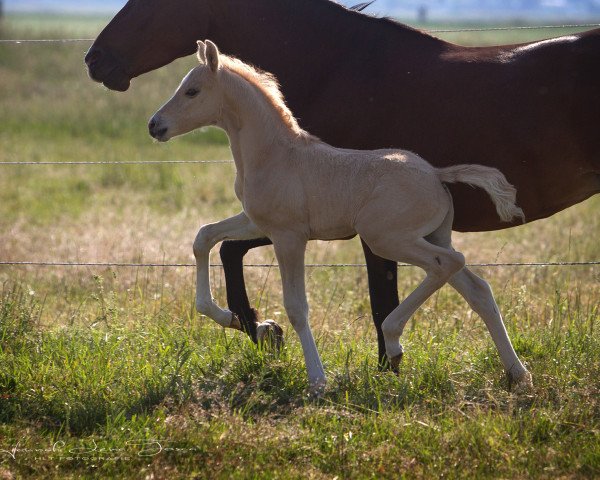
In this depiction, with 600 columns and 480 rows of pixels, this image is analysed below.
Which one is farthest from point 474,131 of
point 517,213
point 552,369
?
point 552,369

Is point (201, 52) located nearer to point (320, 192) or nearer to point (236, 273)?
point (320, 192)

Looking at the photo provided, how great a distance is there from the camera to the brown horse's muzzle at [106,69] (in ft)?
19.0

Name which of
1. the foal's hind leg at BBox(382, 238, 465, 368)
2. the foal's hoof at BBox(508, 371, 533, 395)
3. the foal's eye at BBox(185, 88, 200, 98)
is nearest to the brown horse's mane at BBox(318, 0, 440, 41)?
the foal's eye at BBox(185, 88, 200, 98)

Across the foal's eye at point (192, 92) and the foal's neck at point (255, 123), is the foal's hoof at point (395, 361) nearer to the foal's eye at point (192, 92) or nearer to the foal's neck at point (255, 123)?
the foal's neck at point (255, 123)

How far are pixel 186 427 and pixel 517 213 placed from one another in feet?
6.33

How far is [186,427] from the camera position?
432 cm

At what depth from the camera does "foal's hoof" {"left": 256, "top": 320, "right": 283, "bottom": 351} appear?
5.31 metres

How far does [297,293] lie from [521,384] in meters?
1.24

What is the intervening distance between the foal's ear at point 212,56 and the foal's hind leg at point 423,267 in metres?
1.30

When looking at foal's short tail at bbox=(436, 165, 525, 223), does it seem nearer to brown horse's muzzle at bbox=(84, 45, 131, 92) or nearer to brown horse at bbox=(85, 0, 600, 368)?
brown horse at bbox=(85, 0, 600, 368)

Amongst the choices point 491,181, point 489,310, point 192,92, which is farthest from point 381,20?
point 489,310

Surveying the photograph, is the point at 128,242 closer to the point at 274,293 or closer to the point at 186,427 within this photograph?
the point at 274,293

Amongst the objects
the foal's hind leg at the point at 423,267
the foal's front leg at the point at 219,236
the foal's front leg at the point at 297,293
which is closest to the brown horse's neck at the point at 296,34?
the foal's front leg at the point at 219,236

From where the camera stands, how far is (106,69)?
5.82 metres
